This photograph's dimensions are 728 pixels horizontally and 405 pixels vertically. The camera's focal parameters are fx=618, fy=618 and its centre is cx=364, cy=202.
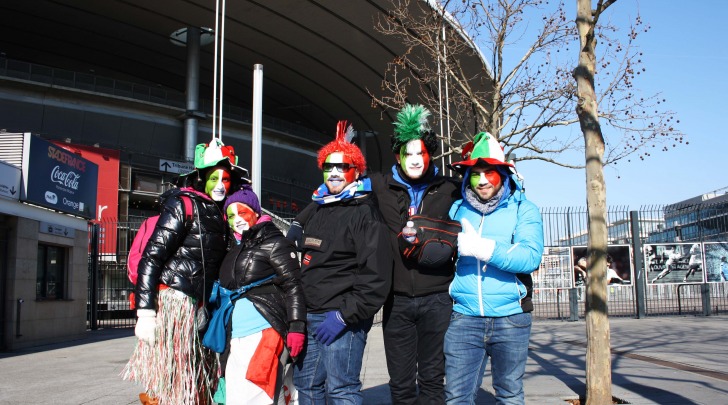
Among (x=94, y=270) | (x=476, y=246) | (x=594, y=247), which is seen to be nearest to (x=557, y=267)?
(x=594, y=247)

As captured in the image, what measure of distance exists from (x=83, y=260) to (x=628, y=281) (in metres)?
14.5

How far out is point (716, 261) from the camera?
17.7 meters

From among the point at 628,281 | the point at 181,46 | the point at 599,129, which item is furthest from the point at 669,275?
the point at 181,46

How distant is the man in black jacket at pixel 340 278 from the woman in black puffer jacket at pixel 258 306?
0.34 ft

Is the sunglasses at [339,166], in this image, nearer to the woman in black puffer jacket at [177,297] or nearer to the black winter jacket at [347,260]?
the black winter jacket at [347,260]

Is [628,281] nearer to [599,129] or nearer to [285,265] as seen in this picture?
[599,129]

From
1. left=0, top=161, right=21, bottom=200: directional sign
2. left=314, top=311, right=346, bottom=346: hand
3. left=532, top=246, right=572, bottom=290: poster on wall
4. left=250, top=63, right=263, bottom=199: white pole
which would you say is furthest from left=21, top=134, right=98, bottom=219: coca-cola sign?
left=532, top=246, right=572, bottom=290: poster on wall

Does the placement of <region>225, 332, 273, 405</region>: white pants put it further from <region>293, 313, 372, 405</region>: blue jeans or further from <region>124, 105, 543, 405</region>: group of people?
<region>293, 313, 372, 405</region>: blue jeans

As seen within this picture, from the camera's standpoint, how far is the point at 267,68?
126 feet

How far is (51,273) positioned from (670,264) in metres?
16.3

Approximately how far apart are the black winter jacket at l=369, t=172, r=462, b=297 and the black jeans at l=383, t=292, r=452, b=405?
73 millimetres

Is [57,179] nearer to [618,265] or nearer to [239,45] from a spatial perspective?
[618,265]

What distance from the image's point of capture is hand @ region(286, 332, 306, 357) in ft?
12.9

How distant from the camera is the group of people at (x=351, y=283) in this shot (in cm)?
369
